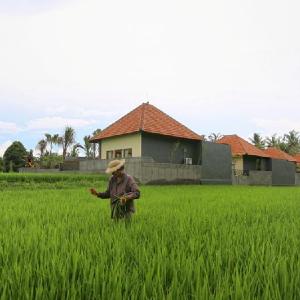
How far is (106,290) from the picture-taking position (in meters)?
2.17

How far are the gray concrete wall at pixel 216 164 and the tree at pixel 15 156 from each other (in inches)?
866

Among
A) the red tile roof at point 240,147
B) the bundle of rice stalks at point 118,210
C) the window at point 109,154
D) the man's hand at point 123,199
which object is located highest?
the red tile roof at point 240,147

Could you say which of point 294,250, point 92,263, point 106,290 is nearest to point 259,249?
point 294,250

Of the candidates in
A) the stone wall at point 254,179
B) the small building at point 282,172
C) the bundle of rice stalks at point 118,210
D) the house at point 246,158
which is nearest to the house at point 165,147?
the stone wall at point 254,179

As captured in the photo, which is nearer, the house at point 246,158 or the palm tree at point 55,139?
the house at point 246,158

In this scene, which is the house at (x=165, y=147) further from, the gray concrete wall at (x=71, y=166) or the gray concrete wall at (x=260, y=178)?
the gray concrete wall at (x=260, y=178)

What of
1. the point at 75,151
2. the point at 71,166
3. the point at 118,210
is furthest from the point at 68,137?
the point at 118,210

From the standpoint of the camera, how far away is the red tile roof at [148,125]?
24.6 meters

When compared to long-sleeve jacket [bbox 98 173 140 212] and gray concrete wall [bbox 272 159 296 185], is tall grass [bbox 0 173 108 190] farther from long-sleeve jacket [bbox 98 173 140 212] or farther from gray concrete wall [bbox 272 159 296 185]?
gray concrete wall [bbox 272 159 296 185]

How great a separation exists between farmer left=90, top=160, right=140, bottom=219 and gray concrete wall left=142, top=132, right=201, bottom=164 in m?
18.6

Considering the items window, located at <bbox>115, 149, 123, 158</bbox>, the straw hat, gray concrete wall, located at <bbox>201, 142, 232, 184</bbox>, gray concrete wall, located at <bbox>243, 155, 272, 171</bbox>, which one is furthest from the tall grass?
gray concrete wall, located at <bbox>243, 155, 272, 171</bbox>

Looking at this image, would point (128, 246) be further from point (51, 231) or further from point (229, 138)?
point (229, 138)

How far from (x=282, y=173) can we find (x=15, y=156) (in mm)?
25541

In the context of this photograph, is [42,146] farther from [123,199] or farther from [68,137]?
[123,199]
